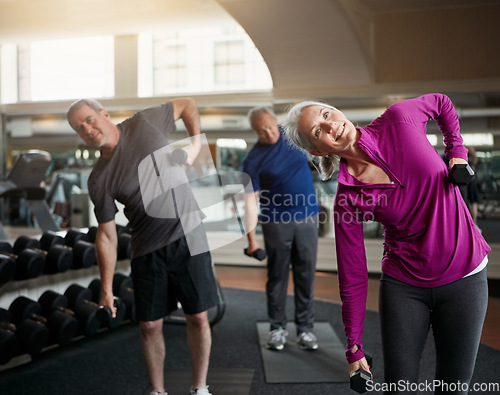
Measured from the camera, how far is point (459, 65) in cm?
524

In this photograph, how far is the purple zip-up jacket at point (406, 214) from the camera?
4.54 feet

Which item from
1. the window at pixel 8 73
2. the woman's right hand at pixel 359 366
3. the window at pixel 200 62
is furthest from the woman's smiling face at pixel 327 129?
the window at pixel 8 73

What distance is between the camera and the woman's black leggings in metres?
1.40

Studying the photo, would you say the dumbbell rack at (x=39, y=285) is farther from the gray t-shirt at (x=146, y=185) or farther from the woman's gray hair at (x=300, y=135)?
the woman's gray hair at (x=300, y=135)

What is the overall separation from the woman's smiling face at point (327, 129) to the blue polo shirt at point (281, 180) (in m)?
1.71

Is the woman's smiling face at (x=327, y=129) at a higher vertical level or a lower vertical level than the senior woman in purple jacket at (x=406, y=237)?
higher

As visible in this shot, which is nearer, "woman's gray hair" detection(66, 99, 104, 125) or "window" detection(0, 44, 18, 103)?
"woman's gray hair" detection(66, 99, 104, 125)

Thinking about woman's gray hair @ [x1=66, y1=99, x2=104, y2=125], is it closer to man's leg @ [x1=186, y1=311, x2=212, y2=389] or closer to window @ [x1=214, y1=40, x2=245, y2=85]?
man's leg @ [x1=186, y1=311, x2=212, y2=389]

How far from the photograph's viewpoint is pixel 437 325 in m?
1.45

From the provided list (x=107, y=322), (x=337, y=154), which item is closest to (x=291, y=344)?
(x=107, y=322)

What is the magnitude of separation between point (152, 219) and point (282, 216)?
1254 millimetres

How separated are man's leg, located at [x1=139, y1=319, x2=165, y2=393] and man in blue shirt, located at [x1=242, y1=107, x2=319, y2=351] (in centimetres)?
92

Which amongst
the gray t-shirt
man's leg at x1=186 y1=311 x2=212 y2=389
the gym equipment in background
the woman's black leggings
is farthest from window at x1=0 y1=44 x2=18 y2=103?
the woman's black leggings

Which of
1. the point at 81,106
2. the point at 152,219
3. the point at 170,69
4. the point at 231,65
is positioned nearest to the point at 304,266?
the point at 152,219
